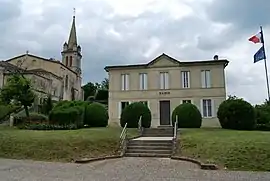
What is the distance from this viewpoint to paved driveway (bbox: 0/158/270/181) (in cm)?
924

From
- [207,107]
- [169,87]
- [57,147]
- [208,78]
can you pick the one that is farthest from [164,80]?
[57,147]

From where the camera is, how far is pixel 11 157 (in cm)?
1423

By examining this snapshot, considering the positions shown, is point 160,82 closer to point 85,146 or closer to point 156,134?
point 156,134

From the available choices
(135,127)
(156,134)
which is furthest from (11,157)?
(135,127)

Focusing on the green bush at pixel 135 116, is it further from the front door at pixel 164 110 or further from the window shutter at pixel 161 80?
the window shutter at pixel 161 80

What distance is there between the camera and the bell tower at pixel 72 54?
7131 centimetres

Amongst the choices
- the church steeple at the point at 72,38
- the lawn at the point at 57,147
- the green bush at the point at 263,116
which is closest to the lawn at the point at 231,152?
the lawn at the point at 57,147

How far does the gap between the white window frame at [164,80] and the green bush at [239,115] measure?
6.74m

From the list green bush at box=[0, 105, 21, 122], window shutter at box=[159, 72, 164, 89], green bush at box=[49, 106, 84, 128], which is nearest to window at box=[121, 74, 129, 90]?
window shutter at box=[159, 72, 164, 89]

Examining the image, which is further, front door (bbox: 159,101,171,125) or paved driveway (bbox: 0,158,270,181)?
front door (bbox: 159,101,171,125)

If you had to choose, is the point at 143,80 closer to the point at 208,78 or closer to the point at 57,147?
the point at 208,78

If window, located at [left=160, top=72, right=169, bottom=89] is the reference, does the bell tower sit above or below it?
above

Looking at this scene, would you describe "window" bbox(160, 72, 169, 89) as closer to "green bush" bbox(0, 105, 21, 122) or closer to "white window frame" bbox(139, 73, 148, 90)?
"white window frame" bbox(139, 73, 148, 90)

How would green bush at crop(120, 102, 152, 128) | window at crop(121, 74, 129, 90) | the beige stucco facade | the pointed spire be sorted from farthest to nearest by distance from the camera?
the pointed spire, window at crop(121, 74, 129, 90), the beige stucco facade, green bush at crop(120, 102, 152, 128)
